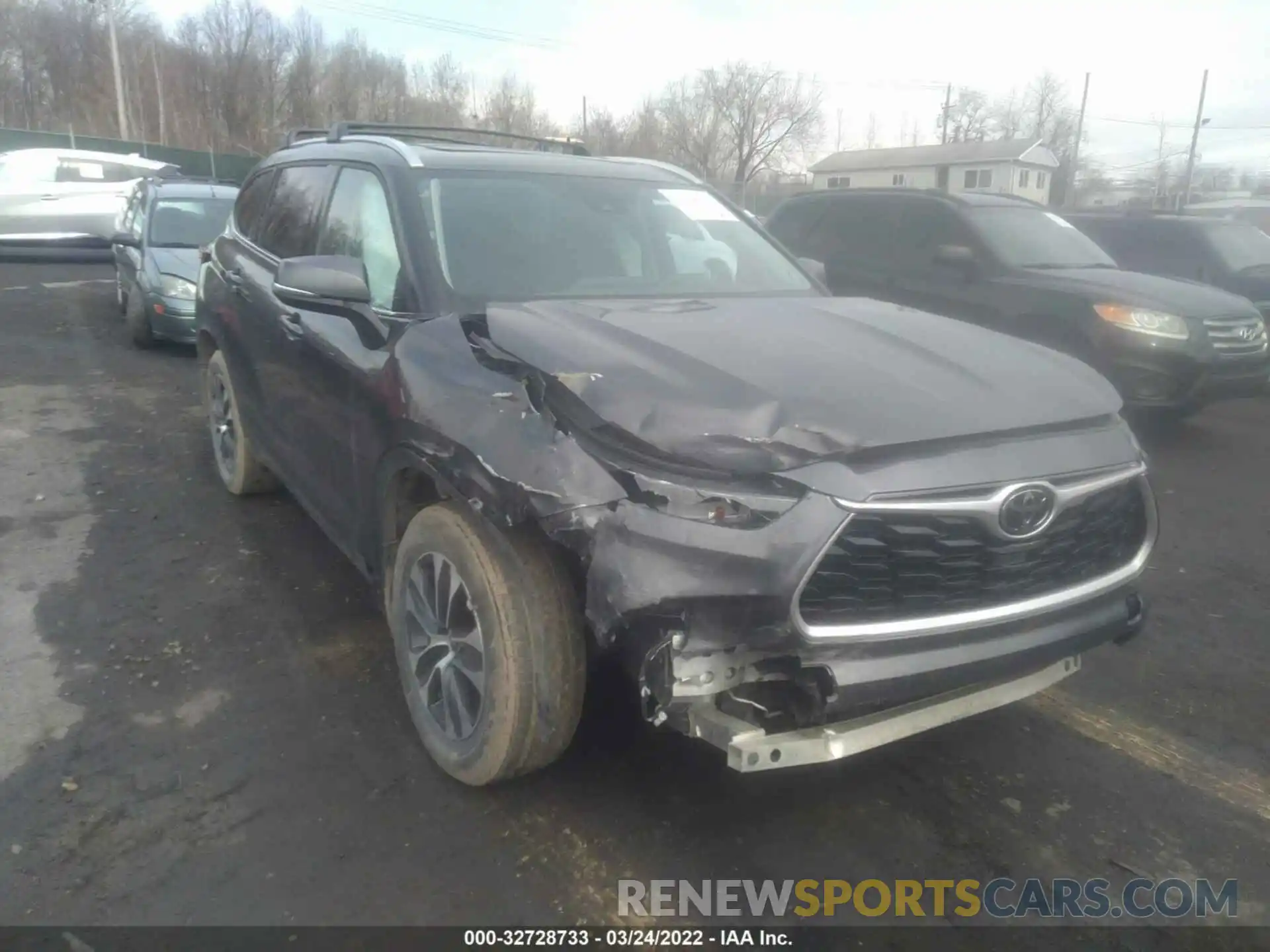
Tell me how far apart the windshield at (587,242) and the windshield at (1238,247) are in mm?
8557

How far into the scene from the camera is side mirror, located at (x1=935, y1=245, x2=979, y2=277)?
7.75 m

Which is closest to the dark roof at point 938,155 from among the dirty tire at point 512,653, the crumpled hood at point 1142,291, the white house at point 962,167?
the white house at point 962,167

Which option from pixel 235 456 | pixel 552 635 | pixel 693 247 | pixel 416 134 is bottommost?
pixel 235 456

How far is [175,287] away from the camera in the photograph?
30.6ft

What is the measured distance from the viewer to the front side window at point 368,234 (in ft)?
11.1

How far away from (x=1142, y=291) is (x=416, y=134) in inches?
229

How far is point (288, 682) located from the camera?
12.0 feet

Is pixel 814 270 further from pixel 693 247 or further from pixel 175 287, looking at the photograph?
pixel 175 287

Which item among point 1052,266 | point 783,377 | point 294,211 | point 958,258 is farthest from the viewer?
point 1052,266

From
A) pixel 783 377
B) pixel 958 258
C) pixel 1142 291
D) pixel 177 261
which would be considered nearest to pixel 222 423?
pixel 783 377

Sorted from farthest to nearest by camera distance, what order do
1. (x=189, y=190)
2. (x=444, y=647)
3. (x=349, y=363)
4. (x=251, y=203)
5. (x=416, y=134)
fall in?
(x=189, y=190)
(x=251, y=203)
(x=416, y=134)
(x=349, y=363)
(x=444, y=647)

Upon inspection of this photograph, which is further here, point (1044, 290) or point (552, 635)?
point (1044, 290)

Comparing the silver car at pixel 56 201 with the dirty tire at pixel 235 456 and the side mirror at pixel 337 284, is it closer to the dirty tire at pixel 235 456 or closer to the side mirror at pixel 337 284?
the dirty tire at pixel 235 456

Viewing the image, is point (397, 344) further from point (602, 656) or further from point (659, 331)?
point (602, 656)
